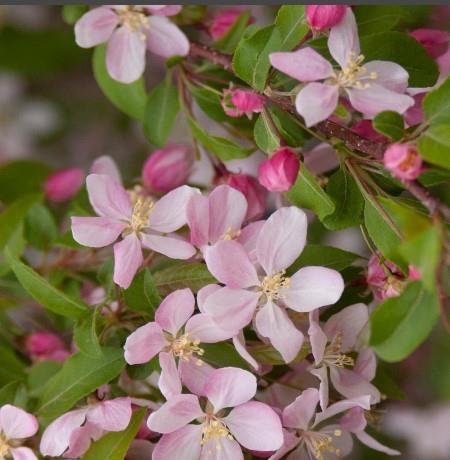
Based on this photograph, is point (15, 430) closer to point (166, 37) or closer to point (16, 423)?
point (16, 423)

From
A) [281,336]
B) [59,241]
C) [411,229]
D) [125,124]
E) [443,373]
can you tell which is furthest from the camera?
[125,124]

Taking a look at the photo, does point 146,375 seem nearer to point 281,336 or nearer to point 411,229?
point 281,336

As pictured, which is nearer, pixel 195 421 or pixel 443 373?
pixel 195 421

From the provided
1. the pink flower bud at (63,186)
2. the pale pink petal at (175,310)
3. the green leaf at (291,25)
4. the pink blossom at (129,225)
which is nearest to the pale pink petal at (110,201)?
the pink blossom at (129,225)

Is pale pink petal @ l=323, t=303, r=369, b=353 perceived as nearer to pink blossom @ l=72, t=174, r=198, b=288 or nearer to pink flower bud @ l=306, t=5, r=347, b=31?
pink blossom @ l=72, t=174, r=198, b=288

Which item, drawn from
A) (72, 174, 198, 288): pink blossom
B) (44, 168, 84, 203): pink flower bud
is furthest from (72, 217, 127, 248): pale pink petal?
(44, 168, 84, 203): pink flower bud

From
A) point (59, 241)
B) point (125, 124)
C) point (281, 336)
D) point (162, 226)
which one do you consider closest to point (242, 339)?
point (281, 336)
